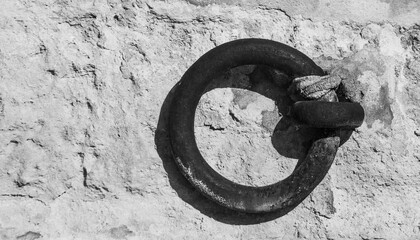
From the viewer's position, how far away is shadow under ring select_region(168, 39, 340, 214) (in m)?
1.35

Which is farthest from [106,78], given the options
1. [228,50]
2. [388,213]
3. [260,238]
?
[388,213]

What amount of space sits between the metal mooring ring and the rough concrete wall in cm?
9

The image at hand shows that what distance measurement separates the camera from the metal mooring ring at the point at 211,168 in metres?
1.35

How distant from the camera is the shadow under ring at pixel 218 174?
1.35 metres

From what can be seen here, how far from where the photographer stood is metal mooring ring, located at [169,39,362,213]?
4.42 ft

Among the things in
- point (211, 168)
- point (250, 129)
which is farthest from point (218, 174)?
point (250, 129)

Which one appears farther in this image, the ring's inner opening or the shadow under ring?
the ring's inner opening

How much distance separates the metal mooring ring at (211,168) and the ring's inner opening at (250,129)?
0.27 feet

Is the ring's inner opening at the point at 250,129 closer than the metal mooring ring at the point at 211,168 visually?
No

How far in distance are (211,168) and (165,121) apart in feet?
0.55

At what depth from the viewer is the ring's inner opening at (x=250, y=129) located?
1.46 m

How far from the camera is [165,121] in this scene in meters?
1.43

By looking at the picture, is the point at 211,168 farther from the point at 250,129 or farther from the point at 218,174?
the point at 250,129

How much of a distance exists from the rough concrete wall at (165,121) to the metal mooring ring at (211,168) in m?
0.09
